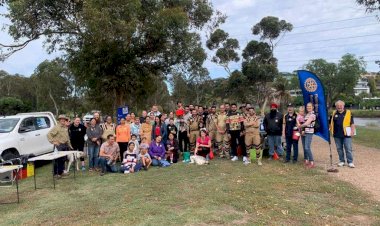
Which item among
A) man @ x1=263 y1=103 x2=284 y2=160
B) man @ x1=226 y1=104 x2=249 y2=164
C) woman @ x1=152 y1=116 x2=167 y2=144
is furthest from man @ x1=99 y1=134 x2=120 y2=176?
man @ x1=263 y1=103 x2=284 y2=160

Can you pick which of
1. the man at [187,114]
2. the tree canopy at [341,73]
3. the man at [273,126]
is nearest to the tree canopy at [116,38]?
the man at [187,114]

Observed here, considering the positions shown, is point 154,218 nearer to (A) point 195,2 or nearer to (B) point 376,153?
(B) point 376,153

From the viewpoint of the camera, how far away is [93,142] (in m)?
11.0

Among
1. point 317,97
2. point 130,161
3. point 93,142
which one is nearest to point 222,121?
point 317,97

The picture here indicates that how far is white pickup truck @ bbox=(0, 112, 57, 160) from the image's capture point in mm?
10609

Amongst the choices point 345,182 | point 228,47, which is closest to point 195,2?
point 345,182

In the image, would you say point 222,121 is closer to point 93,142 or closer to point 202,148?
point 202,148

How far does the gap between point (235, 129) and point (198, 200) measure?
5087 millimetres

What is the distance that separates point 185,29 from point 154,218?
39.5 ft

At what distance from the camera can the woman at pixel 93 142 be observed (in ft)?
36.1

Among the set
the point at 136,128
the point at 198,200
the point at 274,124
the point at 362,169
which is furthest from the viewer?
the point at 136,128

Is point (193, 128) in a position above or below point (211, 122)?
below

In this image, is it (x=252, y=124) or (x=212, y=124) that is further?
(x=212, y=124)

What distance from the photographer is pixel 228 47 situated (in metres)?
39.3
